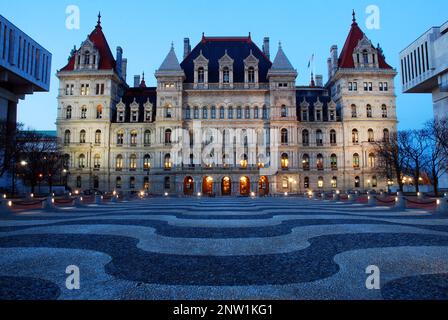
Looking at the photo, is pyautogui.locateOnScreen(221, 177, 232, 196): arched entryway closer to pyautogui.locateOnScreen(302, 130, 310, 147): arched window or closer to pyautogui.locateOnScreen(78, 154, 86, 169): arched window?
pyautogui.locateOnScreen(302, 130, 310, 147): arched window

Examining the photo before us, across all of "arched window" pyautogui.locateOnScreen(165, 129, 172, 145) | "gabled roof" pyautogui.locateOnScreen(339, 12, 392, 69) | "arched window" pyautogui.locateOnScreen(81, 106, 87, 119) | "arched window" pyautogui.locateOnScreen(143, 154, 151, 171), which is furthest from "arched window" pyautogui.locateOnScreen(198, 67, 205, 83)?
"gabled roof" pyautogui.locateOnScreen(339, 12, 392, 69)

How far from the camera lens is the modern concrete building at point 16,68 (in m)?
41.0

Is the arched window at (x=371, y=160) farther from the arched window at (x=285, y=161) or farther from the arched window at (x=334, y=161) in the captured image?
the arched window at (x=285, y=161)

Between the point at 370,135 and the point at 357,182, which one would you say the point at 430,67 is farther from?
the point at 357,182

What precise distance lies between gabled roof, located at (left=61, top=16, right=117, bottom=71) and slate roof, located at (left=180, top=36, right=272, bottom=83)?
14158mm

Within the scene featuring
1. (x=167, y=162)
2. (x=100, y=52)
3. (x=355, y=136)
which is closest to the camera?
(x=167, y=162)

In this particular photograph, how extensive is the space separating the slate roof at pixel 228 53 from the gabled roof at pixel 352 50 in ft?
46.3

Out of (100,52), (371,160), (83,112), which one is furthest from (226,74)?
(371,160)

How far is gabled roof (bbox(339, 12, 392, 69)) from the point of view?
55.5 meters

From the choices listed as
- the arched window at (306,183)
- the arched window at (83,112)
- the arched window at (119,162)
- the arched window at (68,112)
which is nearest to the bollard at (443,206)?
the arched window at (306,183)

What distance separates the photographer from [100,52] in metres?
57.9

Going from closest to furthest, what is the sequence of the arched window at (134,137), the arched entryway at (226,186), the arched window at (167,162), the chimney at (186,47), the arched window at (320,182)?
the arched entryway at (226,186) → the arched window at (167,162) → the arched window at (320,182) → the arched window at (134,137) → the chimney at (186,47)

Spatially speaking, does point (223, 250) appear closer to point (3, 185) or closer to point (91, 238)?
point (91, 238)

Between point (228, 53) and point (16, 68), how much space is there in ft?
116
